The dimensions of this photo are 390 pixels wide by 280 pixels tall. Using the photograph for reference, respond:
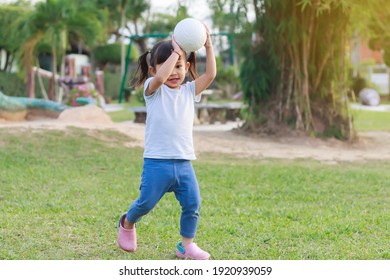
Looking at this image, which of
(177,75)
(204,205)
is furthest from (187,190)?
(204,205)

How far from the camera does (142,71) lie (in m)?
4.36

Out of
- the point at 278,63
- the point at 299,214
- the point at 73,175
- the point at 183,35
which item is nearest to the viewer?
the point at 183,35

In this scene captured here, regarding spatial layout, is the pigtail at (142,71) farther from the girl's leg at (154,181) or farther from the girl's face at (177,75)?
the girl's leg at (154,181)

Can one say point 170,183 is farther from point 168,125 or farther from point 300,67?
point 300,67

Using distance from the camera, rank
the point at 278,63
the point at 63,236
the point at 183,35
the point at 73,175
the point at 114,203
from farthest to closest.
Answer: the point at 278,63, the point at 73,175, the point at 114,203, the point at 63,236, the point at 183,35

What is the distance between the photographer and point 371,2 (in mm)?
11328

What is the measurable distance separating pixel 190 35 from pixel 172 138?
1.98 feet

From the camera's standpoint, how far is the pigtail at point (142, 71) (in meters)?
4.32

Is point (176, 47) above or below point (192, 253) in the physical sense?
above

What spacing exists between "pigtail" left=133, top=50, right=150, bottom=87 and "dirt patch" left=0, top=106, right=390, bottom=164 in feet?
18.3

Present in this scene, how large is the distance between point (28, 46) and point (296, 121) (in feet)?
34.9

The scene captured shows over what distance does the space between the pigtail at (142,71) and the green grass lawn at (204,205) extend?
3.43 ft
